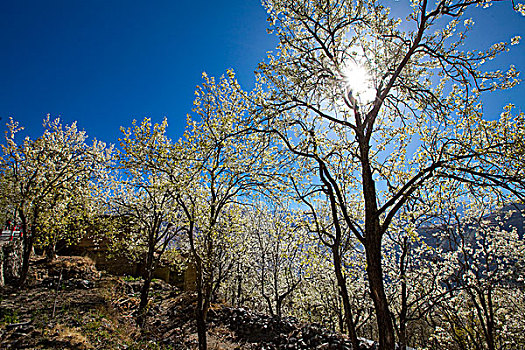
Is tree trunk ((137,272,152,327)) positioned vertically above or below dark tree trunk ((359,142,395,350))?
below

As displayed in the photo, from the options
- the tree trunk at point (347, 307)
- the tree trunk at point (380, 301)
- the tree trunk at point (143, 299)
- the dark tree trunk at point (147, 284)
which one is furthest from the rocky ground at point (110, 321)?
the tree trunk at point (380, 301)

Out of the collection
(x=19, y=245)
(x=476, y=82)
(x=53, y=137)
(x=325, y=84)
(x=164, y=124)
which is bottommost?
(x=19, y=245)

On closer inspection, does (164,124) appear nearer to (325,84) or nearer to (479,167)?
(325,84)

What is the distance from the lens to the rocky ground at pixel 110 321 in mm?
7773

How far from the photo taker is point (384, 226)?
14.6ft

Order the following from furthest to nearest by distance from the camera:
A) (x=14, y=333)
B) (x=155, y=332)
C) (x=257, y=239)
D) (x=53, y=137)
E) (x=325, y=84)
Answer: (x=257, y=239) < (x=53, y=137) < (x=155, y=332) < (x=14, y=333) < (x=325, y=84)

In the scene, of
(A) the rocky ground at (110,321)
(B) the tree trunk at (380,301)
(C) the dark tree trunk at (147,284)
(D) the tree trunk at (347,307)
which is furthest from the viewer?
(C) the dark tree trunk at (147,284)

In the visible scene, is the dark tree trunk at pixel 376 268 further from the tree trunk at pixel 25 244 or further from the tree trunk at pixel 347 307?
the tree trunk at pixel 25 244

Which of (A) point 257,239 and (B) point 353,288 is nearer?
(B) point 353,288

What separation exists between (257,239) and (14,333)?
648 inches

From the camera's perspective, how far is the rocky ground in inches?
306

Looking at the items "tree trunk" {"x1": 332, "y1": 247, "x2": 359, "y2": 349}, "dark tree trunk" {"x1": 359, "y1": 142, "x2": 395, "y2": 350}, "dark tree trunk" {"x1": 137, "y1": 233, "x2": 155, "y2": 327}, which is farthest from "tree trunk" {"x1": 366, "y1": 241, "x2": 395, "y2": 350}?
"dark tree trunk" {"x1": 137, "y1": 233, "x2": 155, "y2": 327}

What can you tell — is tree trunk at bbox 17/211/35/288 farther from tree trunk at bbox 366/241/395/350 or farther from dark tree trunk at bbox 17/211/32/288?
tree trunk at bbox 366/241/395/350

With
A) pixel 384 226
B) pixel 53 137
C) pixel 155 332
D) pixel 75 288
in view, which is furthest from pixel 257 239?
pixel 384 226
